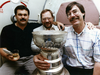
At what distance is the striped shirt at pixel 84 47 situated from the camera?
2.43ft

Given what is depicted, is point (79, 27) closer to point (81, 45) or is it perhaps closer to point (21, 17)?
point (81, 45)

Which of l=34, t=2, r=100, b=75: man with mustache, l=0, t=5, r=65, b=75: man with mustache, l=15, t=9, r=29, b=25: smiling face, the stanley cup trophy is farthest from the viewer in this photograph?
l=15, t=9, r=29, b=25: smiling face

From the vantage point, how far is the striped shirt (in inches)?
29.1

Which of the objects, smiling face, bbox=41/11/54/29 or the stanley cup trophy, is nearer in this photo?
the stanley cup trophy

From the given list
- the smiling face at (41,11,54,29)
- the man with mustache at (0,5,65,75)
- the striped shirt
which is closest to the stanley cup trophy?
the striped shirt

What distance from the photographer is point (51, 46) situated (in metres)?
0.49

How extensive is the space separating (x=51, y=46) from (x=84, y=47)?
1.40ft

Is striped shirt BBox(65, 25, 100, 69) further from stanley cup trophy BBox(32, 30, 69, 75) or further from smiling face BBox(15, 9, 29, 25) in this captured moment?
smiling face BBox(15, 9, 29, 25)

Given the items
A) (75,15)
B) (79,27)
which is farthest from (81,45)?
(75,15)

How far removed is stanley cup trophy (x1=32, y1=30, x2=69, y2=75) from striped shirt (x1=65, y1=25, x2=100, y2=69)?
31cm

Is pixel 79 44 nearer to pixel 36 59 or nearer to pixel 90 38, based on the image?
pixel 90 38

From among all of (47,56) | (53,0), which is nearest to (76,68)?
(47,56)

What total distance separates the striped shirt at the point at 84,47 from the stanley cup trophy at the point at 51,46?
31 cm

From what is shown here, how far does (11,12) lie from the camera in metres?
1.23
